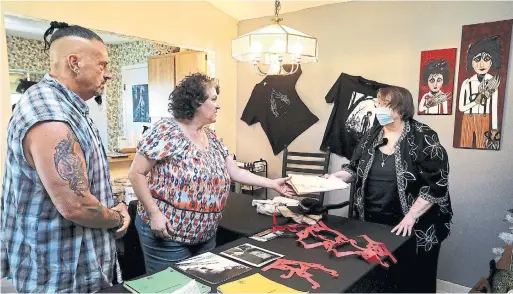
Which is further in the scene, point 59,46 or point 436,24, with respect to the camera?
point 436,24

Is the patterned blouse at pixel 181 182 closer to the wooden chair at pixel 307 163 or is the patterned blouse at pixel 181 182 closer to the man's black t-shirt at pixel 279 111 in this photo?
Answer: the wooden chair at pixel 307 163

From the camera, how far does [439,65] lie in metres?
2.56

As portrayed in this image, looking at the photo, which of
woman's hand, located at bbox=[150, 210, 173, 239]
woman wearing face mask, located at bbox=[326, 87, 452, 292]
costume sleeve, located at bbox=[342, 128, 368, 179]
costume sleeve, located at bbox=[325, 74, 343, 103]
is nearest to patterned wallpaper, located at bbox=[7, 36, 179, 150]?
costume sleeve, located at bbox=[325, 74, 343, 103]

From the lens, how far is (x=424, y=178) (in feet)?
5.81

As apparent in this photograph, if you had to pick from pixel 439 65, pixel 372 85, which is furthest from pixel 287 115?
pixel 439 65

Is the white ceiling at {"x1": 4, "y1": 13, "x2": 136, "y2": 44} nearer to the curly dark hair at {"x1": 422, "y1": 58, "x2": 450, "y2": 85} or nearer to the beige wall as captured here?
the beige wall

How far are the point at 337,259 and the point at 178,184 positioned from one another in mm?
726

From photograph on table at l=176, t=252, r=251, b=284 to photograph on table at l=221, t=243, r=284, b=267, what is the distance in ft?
0.14

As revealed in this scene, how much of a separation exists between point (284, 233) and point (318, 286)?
504 mm

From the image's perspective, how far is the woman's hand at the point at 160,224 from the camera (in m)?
1.42

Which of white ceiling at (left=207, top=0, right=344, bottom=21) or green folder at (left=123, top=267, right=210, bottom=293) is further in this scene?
white ceiling at (left=207, top=0, right=344, bottom=21)

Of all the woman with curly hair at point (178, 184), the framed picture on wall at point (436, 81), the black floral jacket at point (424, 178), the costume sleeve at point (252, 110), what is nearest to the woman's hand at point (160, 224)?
the woman with curly hair at point (178, 184)

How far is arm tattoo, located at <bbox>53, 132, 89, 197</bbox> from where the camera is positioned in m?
0.93

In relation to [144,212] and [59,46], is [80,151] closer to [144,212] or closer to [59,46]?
[59,46]
